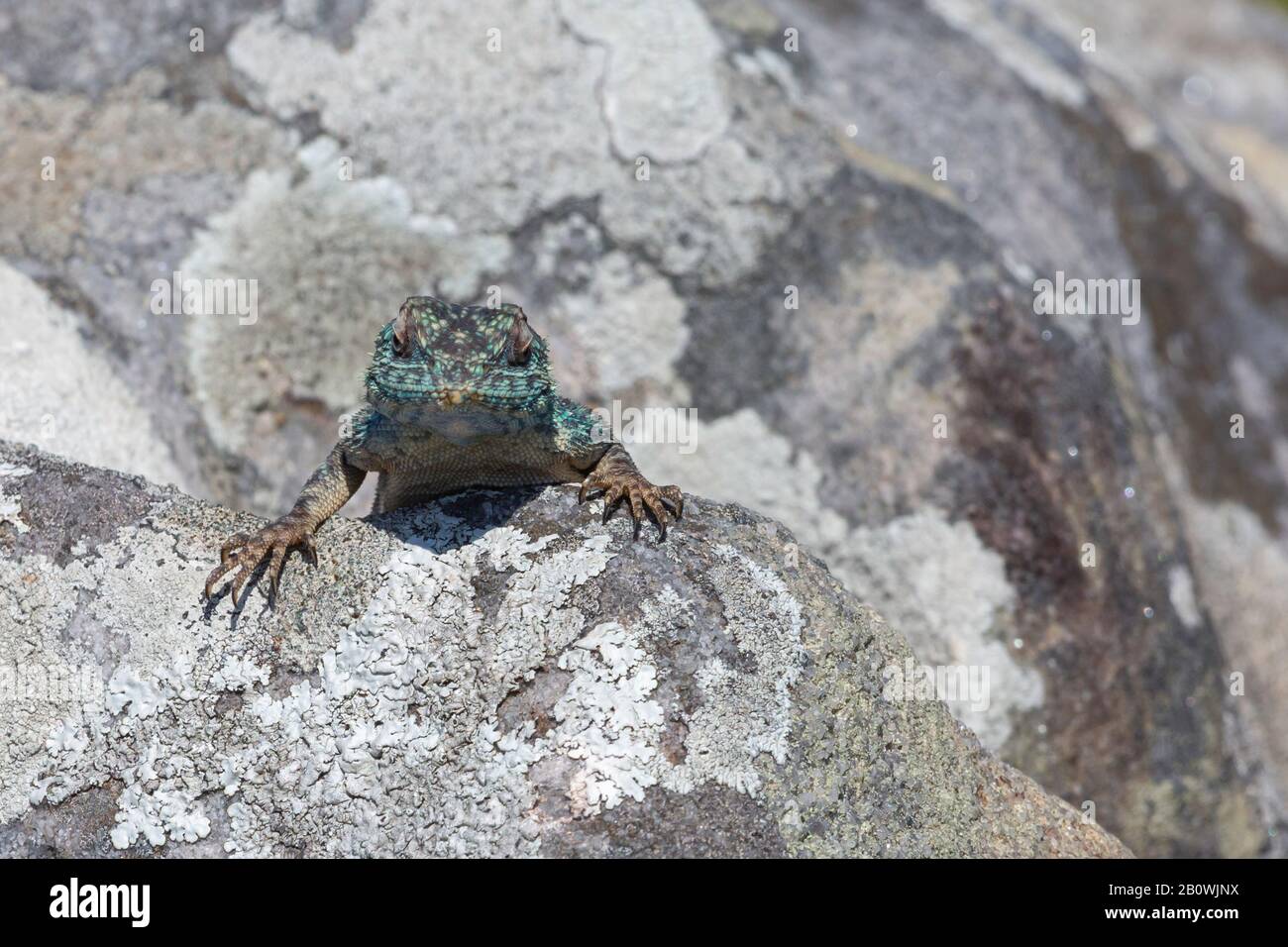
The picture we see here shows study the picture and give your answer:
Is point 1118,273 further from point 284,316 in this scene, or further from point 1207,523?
point 284,316

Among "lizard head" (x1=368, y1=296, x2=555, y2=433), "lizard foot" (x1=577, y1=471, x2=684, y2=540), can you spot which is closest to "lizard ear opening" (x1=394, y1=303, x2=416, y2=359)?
"lizard head" (x1=368, y1=296, x2=555, y2=433)

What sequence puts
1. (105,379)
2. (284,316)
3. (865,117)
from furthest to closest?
(865,117) < (284,316) < (105,379)

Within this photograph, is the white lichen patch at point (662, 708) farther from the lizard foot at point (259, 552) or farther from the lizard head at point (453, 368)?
the lizard foot at point (259, 552)

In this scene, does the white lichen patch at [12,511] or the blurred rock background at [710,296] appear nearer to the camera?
the white lichen patch at [12,511]

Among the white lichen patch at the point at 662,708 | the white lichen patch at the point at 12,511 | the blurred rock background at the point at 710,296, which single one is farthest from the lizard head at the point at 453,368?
the blurred rock background at the point at 710,296

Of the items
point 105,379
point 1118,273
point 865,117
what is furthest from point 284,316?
point 1118,273

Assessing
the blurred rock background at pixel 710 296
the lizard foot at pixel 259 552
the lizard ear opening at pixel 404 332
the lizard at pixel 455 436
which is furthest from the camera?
the blurred rock background at pixel 710 296
